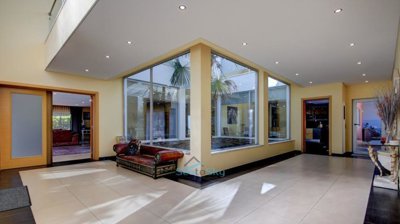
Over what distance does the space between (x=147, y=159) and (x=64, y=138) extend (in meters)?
8.25

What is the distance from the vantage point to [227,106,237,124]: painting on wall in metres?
5.77

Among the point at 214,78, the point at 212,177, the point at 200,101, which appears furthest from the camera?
the point at 214,78

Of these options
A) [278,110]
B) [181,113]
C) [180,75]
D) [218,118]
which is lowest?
[218,118]

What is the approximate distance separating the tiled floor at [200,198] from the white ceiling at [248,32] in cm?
273

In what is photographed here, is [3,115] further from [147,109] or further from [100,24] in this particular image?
[100,24]

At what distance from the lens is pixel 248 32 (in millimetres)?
3521

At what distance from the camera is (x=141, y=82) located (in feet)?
21.9

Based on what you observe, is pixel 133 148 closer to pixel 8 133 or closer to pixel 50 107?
pixel 50 107

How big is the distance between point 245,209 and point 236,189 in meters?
0.82

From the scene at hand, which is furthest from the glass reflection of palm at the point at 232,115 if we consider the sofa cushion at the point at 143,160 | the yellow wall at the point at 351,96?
the yellow wall at the point at 351,96

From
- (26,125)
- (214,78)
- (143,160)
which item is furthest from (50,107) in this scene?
(214,78)

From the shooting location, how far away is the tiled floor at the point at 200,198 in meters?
2.69

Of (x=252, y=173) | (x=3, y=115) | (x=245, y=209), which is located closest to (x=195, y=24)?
(x=245, y=209)

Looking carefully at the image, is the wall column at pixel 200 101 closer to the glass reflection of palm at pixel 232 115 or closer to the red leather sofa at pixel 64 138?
the glass reflection of palm at pixel 232 115
